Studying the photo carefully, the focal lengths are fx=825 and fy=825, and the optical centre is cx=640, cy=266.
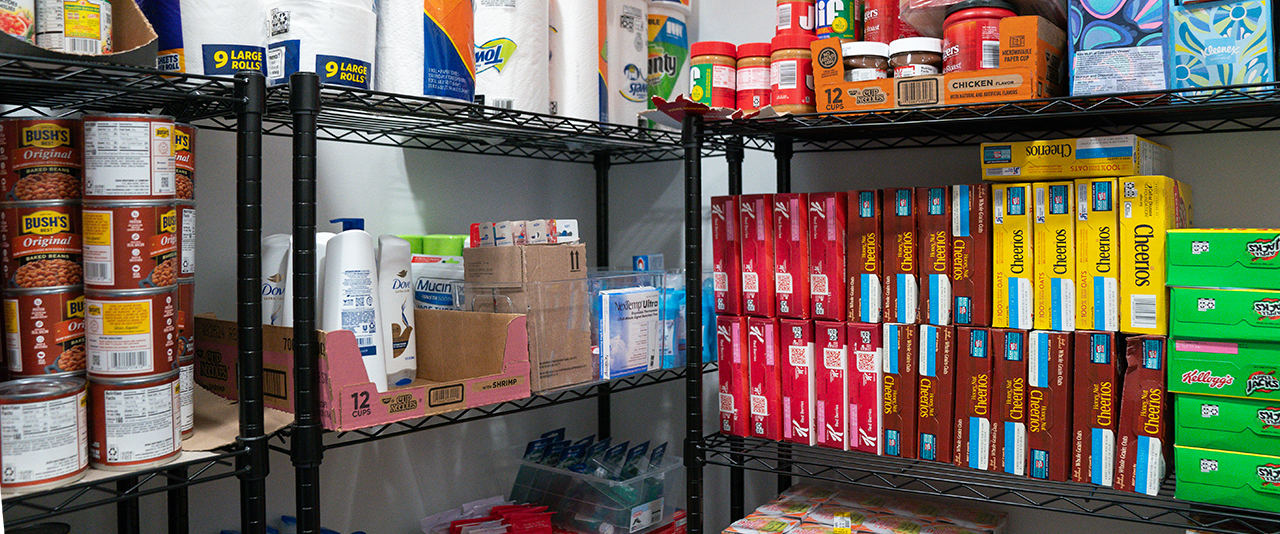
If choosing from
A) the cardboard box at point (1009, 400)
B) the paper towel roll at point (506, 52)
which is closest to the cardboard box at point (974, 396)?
the cardboard box at point (1009, 400)

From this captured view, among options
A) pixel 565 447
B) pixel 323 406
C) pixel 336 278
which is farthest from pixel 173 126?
pixel 565 447

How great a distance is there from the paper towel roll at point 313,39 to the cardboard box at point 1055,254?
3.98 ft

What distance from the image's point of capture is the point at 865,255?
1670 mm

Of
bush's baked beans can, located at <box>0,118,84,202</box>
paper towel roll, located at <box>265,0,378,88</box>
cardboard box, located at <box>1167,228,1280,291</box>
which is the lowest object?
cardboard box, located at <box>1167,228,1280,291</box>

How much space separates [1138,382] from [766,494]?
1002 millimetres

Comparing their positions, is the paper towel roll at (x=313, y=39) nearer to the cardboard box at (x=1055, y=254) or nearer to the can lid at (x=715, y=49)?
the can lid at (x=715, y=49)

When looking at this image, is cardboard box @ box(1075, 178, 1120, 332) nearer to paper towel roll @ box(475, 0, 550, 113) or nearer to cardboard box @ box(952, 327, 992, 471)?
cardboard box @ box(952, 327, 992, 471)

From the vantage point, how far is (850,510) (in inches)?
69.4

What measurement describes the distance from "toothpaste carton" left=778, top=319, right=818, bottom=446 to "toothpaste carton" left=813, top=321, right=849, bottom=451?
15 mm

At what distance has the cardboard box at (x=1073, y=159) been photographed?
1.42 m

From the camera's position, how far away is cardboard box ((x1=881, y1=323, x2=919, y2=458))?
5.31 feet

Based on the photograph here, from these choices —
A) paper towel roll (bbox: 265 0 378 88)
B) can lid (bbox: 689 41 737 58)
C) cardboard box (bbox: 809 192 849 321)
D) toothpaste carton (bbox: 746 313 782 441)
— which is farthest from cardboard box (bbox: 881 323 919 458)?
paper towel roll (bbox: 265 0 378 88)

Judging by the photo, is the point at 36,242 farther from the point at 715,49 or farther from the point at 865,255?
the point at 865,255

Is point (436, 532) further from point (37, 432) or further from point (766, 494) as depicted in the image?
point (37, 432)
